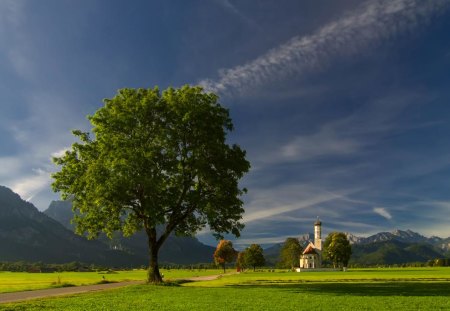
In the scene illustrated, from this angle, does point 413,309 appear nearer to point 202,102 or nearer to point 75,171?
point 202,102

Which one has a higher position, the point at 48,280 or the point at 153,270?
the point at 153,270

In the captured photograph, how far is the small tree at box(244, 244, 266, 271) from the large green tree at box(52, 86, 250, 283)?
125 m

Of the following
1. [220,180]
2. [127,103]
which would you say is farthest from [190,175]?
[127,103]

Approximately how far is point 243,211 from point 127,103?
2122 cm

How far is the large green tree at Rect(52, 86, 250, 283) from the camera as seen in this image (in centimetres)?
5228

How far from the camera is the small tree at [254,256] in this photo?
17888 centimetres

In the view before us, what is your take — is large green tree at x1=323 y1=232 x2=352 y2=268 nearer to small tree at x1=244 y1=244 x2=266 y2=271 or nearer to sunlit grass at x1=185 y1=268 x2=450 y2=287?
small tree at x1=244 y1=244 x2=266 y2=271

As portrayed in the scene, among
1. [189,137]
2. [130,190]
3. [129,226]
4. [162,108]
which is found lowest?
[129,226]

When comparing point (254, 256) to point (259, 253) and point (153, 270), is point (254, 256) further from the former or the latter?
point (153, 270)

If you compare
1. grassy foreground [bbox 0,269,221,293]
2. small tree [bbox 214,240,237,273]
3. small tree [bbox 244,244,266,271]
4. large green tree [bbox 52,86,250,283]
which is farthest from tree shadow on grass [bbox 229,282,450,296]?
small tree [bbox 244,244,266,271]

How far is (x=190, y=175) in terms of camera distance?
56.1 metres

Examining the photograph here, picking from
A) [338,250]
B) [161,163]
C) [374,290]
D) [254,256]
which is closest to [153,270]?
[161,163]

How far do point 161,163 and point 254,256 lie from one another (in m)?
134

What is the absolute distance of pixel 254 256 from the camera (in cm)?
17938
